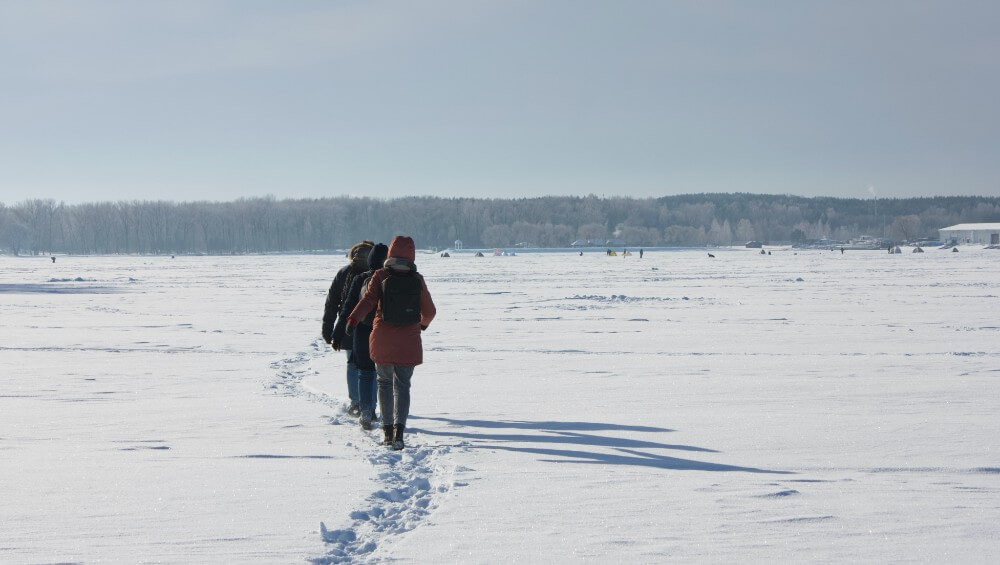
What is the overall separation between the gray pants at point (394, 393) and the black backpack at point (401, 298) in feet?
1.21

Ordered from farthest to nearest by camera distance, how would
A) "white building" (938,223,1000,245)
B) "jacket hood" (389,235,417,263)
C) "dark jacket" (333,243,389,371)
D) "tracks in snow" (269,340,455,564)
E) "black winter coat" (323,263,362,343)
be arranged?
"white building" (938,223,1000,245), "black winter coat" (323,263,362,343), "dark jacket" (333,243,389,371), "jacket hood" (389,235,417,263), "tracks in snow" (269,340,455,564)

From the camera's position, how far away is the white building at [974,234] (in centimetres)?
13350

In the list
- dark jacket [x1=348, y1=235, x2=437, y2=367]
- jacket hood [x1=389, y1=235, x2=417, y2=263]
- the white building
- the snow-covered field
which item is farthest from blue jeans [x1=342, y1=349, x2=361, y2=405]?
the white building

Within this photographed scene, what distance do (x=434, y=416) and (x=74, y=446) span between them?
9.38 ft

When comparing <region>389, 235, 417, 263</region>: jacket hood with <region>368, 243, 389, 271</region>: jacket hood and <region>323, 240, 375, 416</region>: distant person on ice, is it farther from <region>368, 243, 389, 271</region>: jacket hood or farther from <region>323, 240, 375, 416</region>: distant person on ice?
<region>323, 240, 375, 416</region>: distant person on ice

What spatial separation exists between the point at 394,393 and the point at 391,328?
1.59 ft

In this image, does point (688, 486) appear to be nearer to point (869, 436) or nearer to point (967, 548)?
point (967, 548)

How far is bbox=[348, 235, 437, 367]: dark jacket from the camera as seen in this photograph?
22.1ft

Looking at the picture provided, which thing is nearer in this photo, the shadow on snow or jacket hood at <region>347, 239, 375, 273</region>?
the shadow on snow

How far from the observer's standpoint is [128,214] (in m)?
178

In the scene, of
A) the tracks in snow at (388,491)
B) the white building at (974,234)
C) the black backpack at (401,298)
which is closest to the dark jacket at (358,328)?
the tracks in snow at (388,491)

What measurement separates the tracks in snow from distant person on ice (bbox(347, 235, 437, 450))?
0.29 meters

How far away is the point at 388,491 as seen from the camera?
17.9 feet

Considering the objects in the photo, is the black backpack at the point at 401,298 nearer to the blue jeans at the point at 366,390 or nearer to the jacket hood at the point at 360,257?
the blue jeans at the point at 366,390
